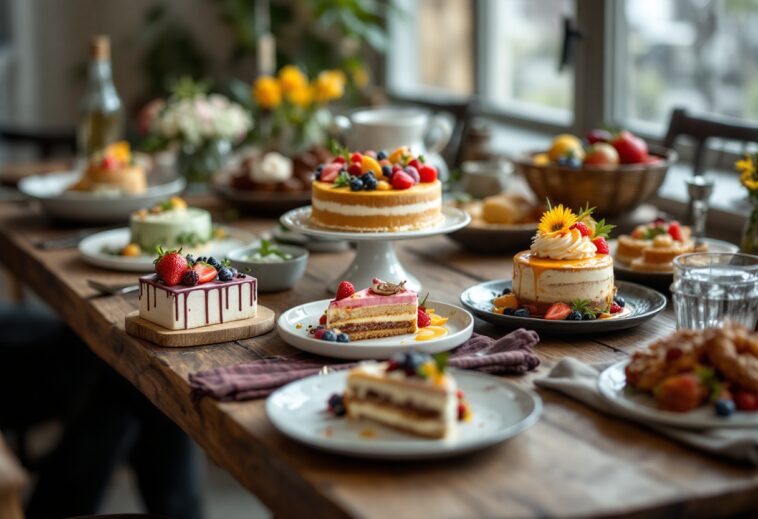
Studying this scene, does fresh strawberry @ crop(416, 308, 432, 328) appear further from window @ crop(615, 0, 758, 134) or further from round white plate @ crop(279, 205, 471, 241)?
window @ crop(615, 0, 758, 134)

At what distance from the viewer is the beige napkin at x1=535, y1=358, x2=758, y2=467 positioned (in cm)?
120

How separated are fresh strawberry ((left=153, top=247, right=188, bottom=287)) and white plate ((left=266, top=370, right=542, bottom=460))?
1.18 feet

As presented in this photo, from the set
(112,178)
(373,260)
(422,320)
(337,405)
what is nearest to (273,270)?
(373,260)

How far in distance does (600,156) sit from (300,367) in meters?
1.03

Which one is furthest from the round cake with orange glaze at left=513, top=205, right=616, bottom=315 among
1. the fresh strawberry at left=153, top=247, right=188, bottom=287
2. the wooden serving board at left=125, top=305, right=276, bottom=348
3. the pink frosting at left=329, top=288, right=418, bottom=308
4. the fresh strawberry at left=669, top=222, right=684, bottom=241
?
the fresh strawberry at left=153, top=247, right=188, bottom=287

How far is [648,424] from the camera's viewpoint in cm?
131

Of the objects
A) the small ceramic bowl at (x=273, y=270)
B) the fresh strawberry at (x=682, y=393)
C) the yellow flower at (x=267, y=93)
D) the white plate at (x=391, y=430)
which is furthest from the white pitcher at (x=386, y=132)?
the fresh strawberry at (x=682, y=393)

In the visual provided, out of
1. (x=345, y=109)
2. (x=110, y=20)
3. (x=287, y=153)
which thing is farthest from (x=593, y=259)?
(x=110, y=20)

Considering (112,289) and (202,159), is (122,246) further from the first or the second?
(202,159)

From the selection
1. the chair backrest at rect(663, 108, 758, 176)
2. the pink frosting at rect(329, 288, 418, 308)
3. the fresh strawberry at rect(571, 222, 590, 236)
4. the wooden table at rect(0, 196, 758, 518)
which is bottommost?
the wooden table at rect(0, 196, 758, 518)

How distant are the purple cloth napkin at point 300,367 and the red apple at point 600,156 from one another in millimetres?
783

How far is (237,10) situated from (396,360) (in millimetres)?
3842

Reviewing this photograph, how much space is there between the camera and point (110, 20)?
546 cm

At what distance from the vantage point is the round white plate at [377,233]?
1830mm
